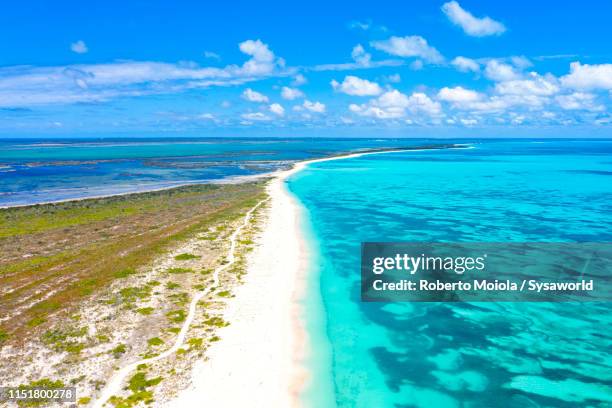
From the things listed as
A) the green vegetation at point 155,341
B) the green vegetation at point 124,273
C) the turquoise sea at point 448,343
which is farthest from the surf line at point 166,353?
the turquoise sea at point 448,343

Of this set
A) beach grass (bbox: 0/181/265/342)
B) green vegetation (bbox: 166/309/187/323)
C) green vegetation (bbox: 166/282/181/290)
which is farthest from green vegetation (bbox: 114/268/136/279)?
green vegetation (bbox: 166/309/187/323)

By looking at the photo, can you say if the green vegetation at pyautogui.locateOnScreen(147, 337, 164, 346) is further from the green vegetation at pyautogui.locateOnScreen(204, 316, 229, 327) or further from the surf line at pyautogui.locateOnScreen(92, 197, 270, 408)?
the green vegetation at pyautogui.locateOnScreen(204, 316, 229, 327)

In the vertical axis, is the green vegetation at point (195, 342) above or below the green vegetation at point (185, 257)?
below

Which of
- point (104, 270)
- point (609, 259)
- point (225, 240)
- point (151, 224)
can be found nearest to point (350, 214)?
point (225, 240)

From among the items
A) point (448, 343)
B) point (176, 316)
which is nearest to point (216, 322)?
point (176, 316)

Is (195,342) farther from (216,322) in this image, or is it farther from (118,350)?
(118,350)

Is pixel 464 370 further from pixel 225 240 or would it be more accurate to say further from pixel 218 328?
pixel 225 240

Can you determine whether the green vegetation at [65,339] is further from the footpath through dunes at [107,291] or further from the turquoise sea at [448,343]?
the turquoise sea at [448,343]
